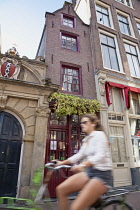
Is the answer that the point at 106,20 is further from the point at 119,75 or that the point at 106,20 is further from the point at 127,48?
the point at 119,75

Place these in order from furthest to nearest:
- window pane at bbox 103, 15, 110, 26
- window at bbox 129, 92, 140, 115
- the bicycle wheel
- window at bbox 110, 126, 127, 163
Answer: window pane at bbox 103, 15, 110, 26 → window at bbox 129, 92, 140, 115 → window at bbox 110, 126, 127, 163 → the bicycle wheel

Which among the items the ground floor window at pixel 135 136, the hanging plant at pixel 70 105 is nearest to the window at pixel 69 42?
the hanging plant at pixel 70 105

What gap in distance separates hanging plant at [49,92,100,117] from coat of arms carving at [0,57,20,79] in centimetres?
200

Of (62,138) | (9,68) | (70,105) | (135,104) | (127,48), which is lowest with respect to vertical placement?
(62,138)

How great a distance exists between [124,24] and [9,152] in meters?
13.4

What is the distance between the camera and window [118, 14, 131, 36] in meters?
11.6

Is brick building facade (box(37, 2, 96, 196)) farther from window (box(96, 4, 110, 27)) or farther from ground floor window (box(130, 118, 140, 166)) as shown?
ground floor window (box(130, 118, 140, 166))

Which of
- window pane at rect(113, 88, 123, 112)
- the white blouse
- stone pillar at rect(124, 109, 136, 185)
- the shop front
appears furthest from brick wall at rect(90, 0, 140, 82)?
the white blouse

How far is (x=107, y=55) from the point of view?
9.66 metres

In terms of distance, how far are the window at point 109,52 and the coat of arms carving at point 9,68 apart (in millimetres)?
5819

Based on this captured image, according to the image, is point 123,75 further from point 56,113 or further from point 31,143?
point 31,143

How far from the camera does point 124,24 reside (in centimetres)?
1195

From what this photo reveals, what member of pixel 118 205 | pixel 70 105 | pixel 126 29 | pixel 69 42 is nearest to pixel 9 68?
pixel 70 105

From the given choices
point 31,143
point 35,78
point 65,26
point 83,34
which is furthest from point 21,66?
point 83,34
